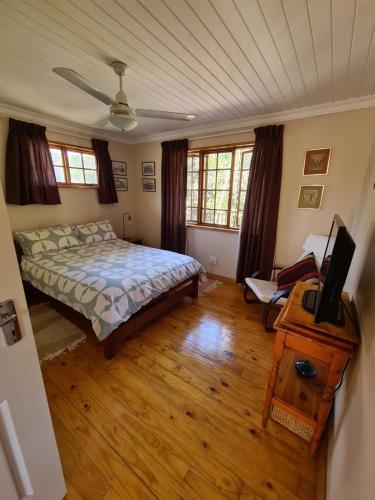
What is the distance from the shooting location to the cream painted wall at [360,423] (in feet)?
2.13

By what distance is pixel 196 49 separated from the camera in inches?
58.1

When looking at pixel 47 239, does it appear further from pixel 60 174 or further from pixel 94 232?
pixel 60 174

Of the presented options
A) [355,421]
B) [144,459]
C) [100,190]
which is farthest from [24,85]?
[355,421]

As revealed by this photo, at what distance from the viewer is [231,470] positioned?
1145 mm

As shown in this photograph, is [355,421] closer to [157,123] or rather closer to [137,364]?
[137,364]

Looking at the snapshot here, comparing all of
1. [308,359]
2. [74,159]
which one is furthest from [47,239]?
[308,359]

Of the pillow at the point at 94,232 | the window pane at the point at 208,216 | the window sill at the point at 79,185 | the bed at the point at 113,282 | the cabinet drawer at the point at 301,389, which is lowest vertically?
the cabinet drawer at the point at 301,389

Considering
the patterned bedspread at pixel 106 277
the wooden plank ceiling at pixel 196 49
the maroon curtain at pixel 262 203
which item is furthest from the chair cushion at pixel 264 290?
the wooden plank ceiling at pixel 196 49

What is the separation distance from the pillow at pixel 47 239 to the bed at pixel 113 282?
0.06 metres

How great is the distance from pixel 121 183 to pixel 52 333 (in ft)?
9.52

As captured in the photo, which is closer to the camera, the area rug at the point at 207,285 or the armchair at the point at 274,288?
the armchair at the point at 274,288

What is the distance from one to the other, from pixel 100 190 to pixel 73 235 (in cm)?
101

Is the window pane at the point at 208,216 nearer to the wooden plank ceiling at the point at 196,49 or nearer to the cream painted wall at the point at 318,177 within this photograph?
the cream painted wall at the point at 318,177

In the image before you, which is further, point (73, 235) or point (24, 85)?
point (73, 235)
